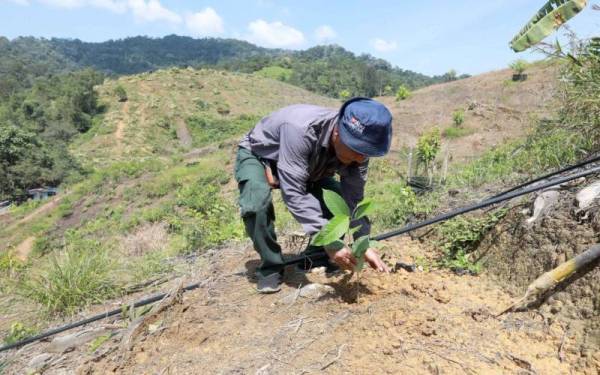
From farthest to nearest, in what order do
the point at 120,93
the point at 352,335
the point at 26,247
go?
the point at 120,93 → the point at 26,247 → the point at 352,335

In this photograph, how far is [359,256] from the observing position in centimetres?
192

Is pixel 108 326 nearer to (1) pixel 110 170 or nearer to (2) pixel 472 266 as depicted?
(2) pixel 472 266

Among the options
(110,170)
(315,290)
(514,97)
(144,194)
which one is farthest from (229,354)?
(110,170)

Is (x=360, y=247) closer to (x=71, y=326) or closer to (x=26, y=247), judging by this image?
(x=71, y=326)

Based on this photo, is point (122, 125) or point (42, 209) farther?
point (122, 125)

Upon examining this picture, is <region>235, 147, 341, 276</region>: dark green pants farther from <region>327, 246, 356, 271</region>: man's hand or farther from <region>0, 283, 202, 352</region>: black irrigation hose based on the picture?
<region>0, 283, 202, 352</region>: black irrigation hose

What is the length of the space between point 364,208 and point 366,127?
0.39 m

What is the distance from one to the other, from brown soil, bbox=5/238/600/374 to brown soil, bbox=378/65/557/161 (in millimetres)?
9885

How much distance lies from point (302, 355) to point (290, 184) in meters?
0.79

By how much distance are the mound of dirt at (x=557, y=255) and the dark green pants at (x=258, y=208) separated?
1173mm

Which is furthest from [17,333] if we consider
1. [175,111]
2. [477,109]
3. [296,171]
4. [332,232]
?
[175,111]

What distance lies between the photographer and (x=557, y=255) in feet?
6.05

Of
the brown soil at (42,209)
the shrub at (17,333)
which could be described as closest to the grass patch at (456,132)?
the shrub at (17,333)

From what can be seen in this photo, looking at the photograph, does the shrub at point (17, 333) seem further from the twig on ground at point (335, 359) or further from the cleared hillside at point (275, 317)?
the twig on ground at point (335, 359)
